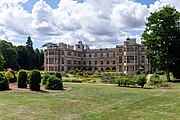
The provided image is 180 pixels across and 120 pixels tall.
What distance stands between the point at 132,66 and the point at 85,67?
26.0 m

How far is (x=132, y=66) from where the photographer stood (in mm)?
67375

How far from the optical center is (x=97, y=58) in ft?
289

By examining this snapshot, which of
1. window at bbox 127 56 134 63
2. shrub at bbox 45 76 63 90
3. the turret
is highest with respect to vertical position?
the turret

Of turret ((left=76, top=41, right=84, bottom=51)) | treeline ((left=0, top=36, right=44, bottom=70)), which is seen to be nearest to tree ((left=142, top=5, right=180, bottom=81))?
treeline ((left=0, top=36, right=44, bottom=70))

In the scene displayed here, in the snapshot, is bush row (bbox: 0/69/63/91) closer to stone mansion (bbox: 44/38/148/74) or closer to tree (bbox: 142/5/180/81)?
tree (bbox: 142/5/180/81)

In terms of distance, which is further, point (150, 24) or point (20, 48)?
point (20, 48)

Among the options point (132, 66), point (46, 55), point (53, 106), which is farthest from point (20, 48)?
point (53, 106)

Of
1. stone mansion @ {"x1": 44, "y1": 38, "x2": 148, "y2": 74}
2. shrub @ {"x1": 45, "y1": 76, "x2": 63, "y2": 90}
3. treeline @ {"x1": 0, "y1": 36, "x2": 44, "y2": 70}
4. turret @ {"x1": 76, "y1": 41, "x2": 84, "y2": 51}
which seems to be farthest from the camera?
turret @ {"x1": 76, "y1": 41, "x2": 84, "y2": 51}

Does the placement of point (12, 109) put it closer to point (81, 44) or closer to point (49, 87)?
point (49, 87)

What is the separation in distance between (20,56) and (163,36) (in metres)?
55.5

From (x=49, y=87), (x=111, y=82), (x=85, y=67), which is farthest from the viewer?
(x=85, y=67)

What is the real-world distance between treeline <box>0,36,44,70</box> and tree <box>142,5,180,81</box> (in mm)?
40456

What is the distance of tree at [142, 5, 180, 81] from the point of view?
36312 millimetres

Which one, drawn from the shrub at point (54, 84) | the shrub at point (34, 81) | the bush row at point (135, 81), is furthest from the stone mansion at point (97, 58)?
the shrub at point (34, 81)
